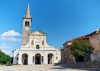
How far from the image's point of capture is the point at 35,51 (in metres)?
62.0

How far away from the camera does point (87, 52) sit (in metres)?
37.2

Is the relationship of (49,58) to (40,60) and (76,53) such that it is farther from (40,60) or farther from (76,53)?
(76,53)

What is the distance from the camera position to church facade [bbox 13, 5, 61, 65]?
61.0 metres

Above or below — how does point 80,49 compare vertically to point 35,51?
below

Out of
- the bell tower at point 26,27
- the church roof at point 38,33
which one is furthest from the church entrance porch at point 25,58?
the church roof at point 38,33

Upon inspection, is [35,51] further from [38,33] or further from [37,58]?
[38,33]

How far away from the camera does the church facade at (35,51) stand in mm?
61037

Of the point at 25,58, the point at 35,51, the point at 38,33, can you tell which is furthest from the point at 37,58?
the point at 38,33

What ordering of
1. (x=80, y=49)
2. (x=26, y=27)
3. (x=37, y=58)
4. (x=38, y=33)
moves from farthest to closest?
(x=26, y=27) < (x=38, y=33) < (x=37, y=58) < (x=80, y=49)

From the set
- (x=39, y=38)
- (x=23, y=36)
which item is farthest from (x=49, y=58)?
(x=23, y=36)

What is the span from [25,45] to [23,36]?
4.66 meters

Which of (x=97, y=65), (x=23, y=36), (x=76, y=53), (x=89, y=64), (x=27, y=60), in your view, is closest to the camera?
(x=97, y=65)

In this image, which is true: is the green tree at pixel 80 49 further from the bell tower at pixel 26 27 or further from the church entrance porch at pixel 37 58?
the bell tower at pixel 26 27

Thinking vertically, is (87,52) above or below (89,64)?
above
